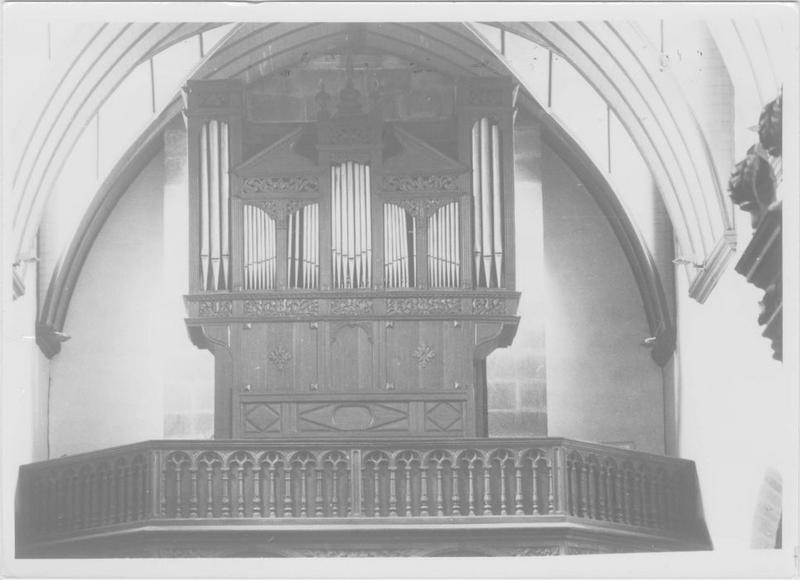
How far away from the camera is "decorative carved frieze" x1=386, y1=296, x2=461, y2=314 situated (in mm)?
26188

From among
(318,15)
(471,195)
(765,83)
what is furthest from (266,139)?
(765,83)

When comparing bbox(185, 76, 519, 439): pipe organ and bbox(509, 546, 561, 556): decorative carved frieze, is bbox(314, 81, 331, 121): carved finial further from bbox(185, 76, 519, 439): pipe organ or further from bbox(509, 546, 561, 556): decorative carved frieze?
bbox(509, 546, 561, 556): decorative carved frieze

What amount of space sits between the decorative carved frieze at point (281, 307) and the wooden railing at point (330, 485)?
1.67 meters

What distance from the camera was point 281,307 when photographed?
1032 inches

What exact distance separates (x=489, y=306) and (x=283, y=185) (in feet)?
8.00

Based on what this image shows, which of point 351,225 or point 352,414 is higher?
point 351,225

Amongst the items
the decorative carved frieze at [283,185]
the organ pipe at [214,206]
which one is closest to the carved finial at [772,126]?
the decorative carved frieze at [283,185]

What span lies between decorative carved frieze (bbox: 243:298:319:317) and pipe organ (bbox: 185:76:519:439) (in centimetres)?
2

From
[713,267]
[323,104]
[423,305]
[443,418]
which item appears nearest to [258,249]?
[323,104]

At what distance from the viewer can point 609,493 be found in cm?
2519

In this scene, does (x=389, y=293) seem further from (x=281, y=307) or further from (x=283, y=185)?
(x=283, y=185)

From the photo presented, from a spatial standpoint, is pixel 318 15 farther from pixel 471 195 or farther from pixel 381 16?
pixel 471 195

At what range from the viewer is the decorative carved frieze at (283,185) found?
87.2ft

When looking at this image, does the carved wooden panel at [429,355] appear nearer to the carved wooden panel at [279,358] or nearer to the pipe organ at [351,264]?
the pipe organ at [351,264]
